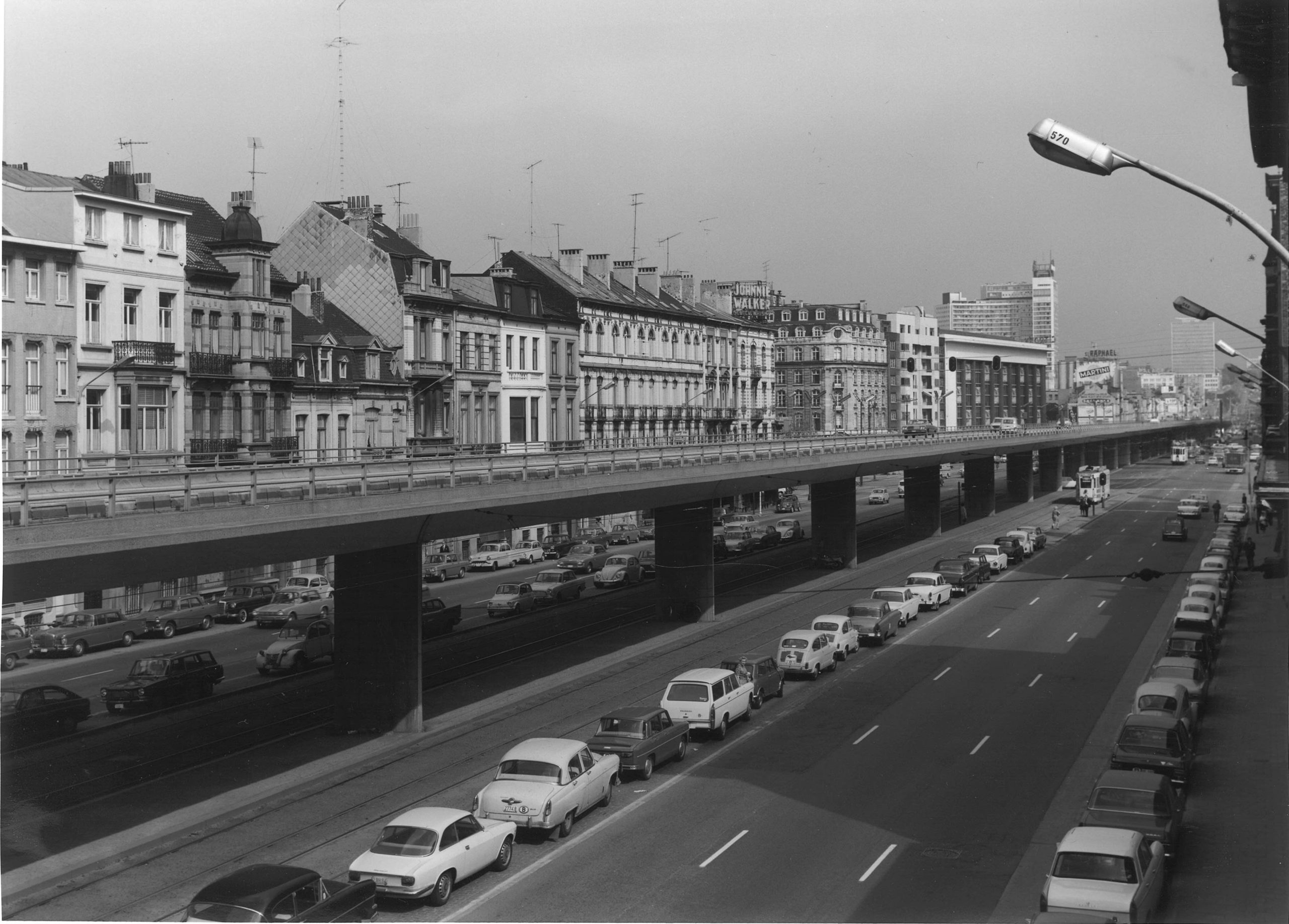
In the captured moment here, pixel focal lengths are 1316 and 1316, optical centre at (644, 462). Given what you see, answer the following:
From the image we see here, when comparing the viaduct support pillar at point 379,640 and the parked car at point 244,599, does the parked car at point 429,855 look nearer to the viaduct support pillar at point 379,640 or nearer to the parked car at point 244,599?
the viaduct support pillar at point 379,640

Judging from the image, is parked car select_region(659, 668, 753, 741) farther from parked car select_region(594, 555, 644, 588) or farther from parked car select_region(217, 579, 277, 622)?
parked car select_region(594, 555, 644, 588)

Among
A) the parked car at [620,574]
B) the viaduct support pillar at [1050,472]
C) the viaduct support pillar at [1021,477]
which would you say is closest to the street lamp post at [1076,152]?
the parked car at [620,574]

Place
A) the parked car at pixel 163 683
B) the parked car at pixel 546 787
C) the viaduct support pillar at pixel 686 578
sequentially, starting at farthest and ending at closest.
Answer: the viaduct support pillar at pixel 686 578 < the parked car at pixel 163 683 < the parked car at pixel 546 787

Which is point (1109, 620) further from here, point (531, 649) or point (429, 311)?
point (429, 311)

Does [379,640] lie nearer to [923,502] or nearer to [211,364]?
[211,364]

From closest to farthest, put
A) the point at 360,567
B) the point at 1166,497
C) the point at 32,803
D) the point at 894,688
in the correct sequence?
the point at 32,803
the point at 360,567
the point at 894,688
the point at 1166,497

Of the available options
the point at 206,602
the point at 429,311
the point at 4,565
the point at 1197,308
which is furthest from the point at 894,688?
the point at 429,311
